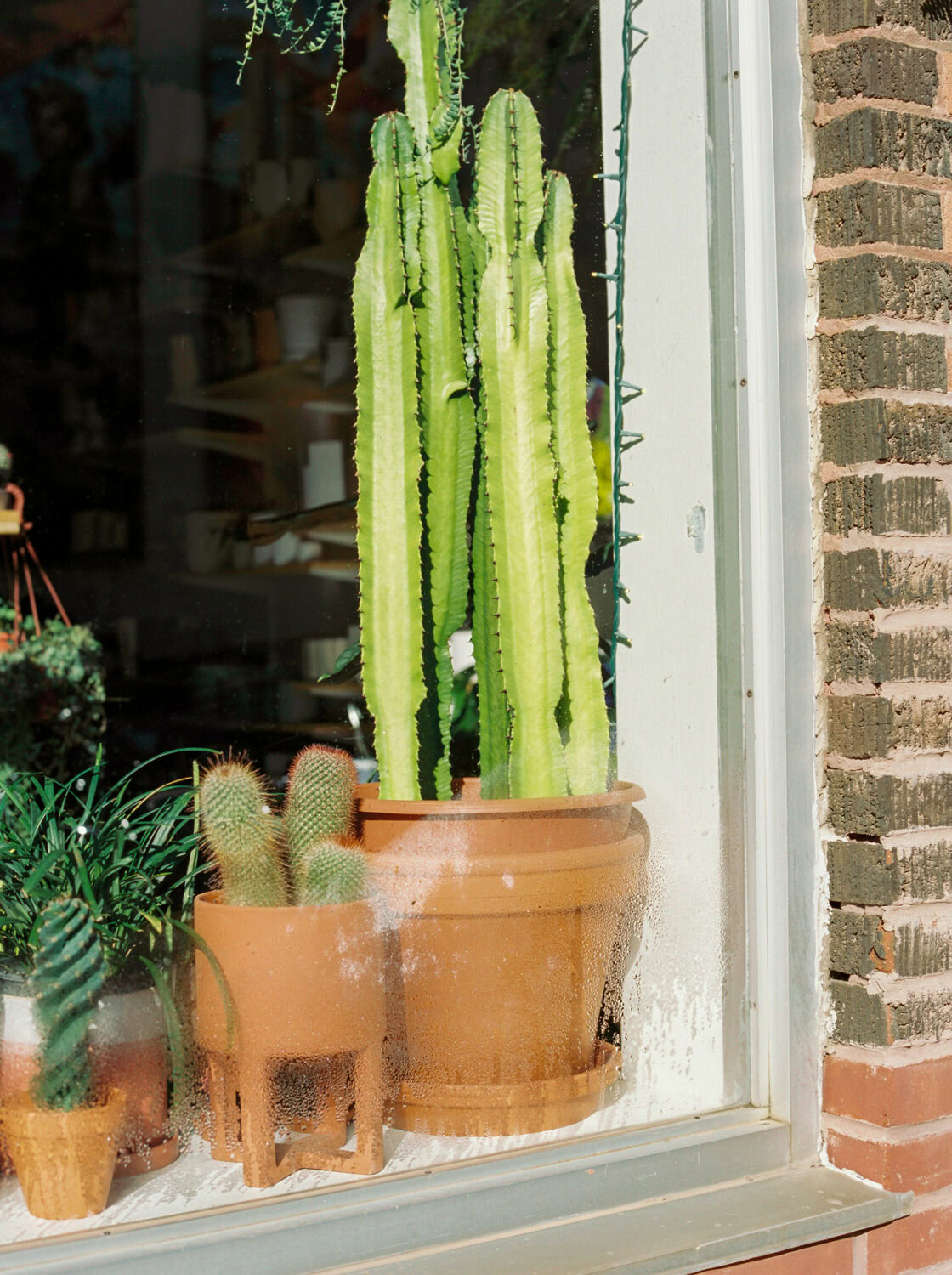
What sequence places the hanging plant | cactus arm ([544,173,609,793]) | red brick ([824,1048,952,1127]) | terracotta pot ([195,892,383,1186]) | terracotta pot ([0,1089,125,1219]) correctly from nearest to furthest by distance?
terracotta pot ([0,1089,125,1219]), terracotta pot ([195,892,383,1186]), red brick ([824,1048,952,1127]), cactus arm ([544,173,609,793]), the hanging plant

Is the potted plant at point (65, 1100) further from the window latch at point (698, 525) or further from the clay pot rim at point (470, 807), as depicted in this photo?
the window latch at point (698, 525)

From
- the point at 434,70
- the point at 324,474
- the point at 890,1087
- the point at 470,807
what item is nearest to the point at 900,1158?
the point at 890,1087

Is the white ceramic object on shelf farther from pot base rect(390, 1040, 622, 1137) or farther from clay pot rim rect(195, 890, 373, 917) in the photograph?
pot base rect(390, 1040, 622, 1137)

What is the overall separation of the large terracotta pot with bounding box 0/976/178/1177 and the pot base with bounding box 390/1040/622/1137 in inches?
11.1

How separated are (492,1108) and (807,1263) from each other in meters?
0.42

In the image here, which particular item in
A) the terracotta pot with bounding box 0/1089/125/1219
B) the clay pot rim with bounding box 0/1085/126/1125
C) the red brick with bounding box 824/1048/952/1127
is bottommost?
the red brick with bounding box 824/1048/952/1127

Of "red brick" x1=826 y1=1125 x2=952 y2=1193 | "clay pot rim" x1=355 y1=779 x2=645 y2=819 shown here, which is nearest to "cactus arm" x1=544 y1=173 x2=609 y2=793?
"clay pot rim" x1=355 y1=779 x2=645 y2=819

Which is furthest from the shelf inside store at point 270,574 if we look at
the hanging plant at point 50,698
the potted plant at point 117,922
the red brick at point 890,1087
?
the red brick at point 890,1087

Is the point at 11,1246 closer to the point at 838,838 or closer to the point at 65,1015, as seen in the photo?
the point at 65,1015

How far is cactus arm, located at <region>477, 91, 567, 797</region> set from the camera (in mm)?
1769

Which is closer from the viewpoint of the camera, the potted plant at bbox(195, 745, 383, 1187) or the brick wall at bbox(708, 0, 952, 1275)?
the potted plant at bbox(195, 745, 383, 1187)

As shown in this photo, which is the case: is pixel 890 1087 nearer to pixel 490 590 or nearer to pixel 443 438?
pixel 490 590

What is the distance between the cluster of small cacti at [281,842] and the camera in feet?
4.99

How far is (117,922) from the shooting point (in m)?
1.49
